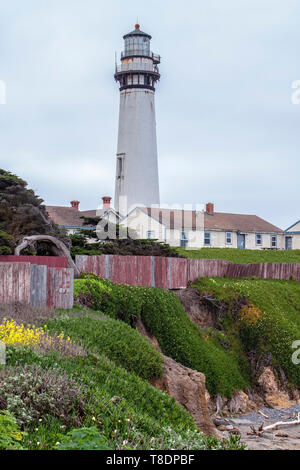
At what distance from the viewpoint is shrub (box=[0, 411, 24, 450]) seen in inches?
284

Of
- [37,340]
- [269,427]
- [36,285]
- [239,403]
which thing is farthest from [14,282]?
[239,403]

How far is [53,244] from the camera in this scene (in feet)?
76.5

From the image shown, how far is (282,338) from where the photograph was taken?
24.6 m

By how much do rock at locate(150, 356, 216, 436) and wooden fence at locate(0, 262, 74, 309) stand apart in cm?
362

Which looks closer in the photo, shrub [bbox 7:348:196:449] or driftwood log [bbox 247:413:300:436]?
shrub [bbox 7:348:196:449]

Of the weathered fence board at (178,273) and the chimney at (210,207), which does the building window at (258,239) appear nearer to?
the chimney at (210,207)

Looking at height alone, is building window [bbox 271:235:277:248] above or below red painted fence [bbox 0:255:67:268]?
above

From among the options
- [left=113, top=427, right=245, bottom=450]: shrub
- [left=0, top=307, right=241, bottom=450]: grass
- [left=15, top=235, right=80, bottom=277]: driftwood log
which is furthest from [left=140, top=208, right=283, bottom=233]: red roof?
[left=113, top=427, right=245, bottom=450]: shrub

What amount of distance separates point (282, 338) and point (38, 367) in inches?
640

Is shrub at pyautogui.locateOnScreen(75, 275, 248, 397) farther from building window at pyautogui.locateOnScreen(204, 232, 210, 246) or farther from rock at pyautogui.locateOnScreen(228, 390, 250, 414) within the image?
building window at pyautogui.locateOnScreen(204, 232, 210, 246)

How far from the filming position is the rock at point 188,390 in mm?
15249

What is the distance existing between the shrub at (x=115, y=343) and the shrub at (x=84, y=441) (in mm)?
5700

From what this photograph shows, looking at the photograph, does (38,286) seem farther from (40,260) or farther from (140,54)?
(140,54)
